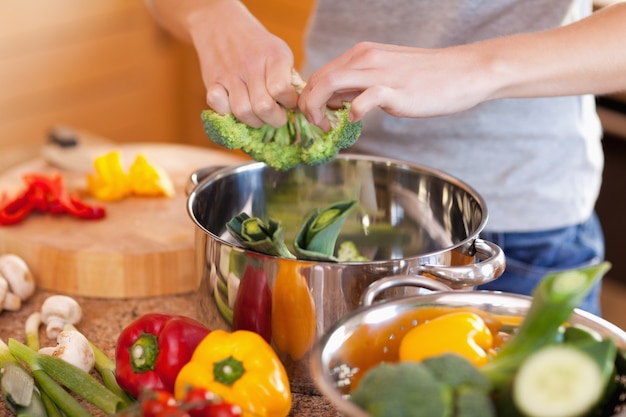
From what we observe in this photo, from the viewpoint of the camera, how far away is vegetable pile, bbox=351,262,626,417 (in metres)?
0.75

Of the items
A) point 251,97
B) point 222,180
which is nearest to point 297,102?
point 251,97

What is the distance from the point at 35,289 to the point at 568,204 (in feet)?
3.28

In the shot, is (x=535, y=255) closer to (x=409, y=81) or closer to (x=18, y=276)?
(x=409, y=81)

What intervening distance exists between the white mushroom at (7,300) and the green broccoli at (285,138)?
42cm

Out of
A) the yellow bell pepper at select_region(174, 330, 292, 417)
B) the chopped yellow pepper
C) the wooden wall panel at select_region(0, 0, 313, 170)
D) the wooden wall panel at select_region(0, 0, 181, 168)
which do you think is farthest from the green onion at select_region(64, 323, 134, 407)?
the wooden wall panel at select_region(0, 0, 181, 168)

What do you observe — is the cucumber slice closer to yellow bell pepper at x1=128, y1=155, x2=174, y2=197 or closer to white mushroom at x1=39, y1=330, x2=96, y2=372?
white mushroom at x1=39, y1=330, x2=96, y2=372

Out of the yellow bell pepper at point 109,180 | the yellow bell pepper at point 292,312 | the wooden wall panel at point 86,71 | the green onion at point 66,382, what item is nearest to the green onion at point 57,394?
the green onion at point 66,382

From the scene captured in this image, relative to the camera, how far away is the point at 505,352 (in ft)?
2.78

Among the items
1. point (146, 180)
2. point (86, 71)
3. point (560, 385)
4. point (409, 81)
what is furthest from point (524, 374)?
point (86, 71)

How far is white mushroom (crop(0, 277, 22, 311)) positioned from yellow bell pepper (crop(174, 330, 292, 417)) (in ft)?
1.57

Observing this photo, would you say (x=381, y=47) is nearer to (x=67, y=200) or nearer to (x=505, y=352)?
(x=505, y=352)

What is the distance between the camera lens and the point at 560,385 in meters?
0.75

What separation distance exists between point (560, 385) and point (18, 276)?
0.95m

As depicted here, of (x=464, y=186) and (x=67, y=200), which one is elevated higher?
(x=464, y=186)
